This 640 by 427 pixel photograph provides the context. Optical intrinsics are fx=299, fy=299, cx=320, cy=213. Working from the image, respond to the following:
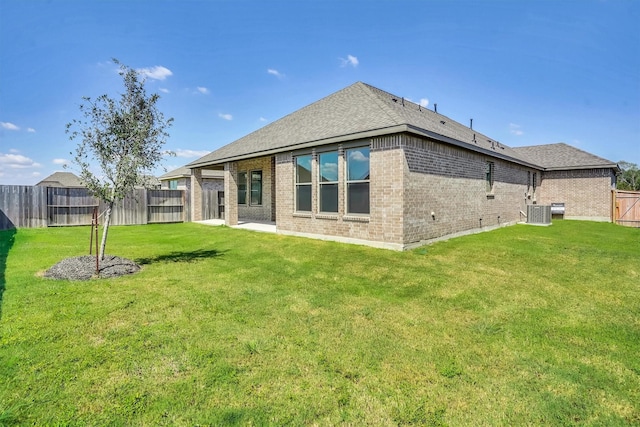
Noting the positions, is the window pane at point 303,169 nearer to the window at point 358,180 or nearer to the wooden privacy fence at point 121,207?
the window at point 358,180

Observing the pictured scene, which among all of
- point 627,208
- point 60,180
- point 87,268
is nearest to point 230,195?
point 87,268

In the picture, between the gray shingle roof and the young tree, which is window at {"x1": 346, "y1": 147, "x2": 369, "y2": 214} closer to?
the gray shingle roof

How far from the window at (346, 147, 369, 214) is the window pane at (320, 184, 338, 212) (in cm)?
54

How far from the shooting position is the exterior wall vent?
15.9 meters

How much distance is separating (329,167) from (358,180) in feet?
4.34

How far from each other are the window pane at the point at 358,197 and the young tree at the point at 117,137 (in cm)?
553

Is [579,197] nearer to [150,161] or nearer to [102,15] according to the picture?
[150,161]

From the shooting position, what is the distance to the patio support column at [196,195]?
1811 cm


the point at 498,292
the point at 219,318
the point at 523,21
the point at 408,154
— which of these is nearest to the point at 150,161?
the point at 219,318

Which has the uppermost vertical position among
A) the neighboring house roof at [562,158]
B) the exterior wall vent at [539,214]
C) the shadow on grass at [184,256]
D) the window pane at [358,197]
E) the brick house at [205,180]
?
the neighboring house roof at [562,158]

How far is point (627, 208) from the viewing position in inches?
675

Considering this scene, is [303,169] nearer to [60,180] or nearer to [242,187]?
[242,187]

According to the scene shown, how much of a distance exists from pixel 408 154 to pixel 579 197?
18.6 m

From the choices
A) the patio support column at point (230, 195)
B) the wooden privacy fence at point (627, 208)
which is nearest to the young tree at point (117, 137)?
the patio support column at point (230, 195)
